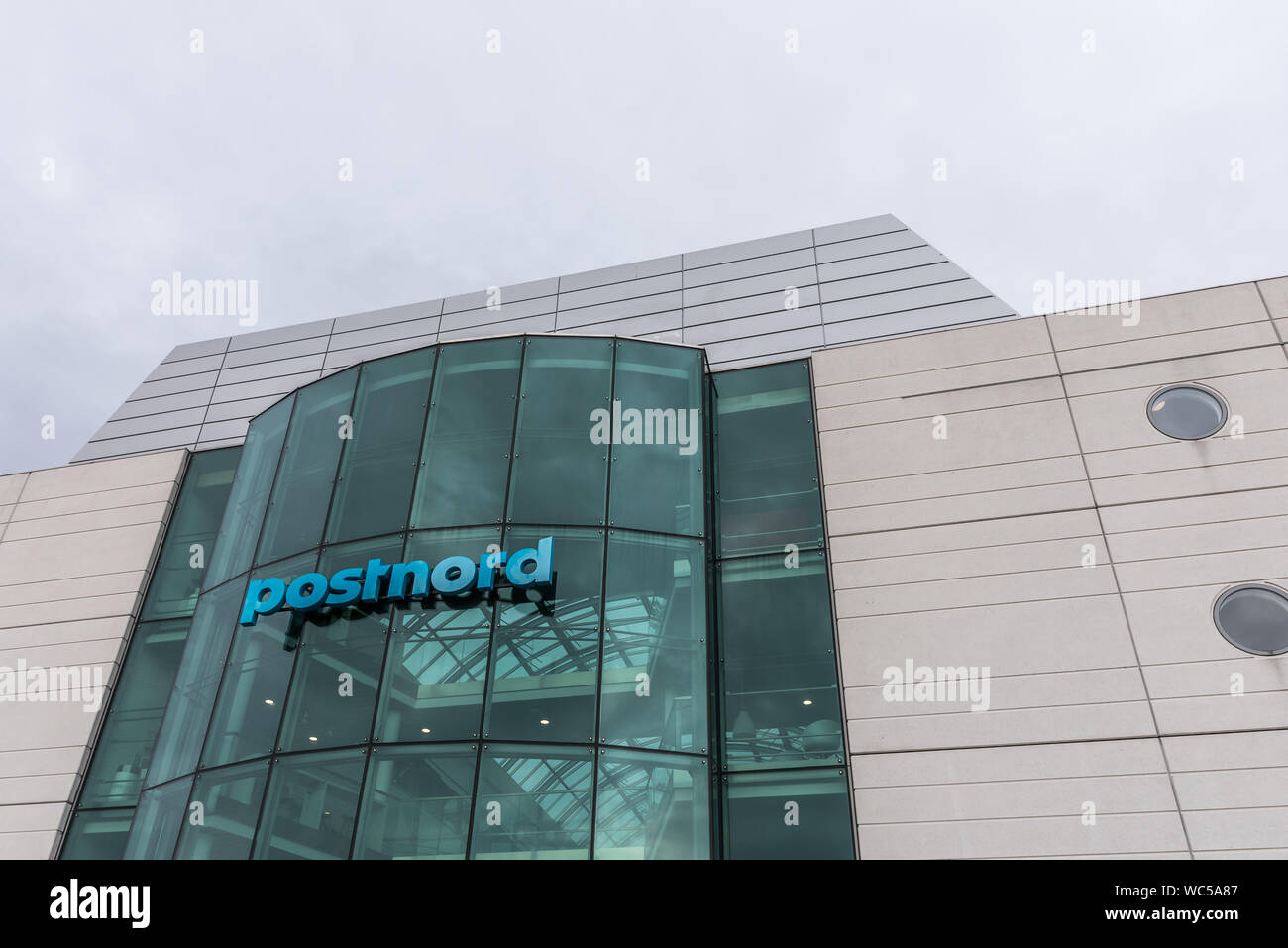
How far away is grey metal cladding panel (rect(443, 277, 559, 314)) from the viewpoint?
21.0 m

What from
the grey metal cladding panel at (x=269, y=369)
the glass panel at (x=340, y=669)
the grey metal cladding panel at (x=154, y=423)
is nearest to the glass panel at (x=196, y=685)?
the glass panel at (x=340, y=669)

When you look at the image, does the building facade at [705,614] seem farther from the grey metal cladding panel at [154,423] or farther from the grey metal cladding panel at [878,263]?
the grey metal cladding panel at [154,423]

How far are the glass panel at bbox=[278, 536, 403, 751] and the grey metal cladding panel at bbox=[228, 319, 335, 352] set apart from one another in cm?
1141

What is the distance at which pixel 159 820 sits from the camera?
11.4m

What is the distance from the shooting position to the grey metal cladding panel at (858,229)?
18547 millimetres

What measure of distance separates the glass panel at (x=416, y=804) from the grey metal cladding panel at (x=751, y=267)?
1213cm

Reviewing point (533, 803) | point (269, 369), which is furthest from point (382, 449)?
point (269, 369)

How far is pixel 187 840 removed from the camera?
10648mm

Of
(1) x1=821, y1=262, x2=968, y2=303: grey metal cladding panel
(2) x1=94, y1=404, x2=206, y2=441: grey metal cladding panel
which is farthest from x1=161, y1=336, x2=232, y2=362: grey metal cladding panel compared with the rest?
(1) x1=821, y1=262, x2=968, y2=303: grey metal cladding panel

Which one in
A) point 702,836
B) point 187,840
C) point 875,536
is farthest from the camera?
point 875,536
